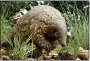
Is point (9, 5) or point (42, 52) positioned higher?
point (9, 5)

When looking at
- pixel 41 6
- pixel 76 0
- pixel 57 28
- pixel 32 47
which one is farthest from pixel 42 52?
pixel 76 0

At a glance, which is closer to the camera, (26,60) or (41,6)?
(26,60)

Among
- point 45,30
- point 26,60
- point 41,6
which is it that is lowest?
point 26,60

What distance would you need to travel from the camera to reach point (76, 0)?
2.41 meters

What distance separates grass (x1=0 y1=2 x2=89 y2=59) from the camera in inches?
86.4

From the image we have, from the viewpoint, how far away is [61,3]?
2.42 m

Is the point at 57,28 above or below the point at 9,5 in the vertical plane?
below

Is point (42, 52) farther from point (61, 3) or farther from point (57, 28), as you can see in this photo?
point (61, 3)

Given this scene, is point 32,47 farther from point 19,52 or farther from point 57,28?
point 57,28

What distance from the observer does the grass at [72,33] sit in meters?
2.20

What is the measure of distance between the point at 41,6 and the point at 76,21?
1.34ft

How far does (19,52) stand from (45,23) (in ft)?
1.22

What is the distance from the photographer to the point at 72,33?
238 centimetres

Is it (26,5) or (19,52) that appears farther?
(26,5)
